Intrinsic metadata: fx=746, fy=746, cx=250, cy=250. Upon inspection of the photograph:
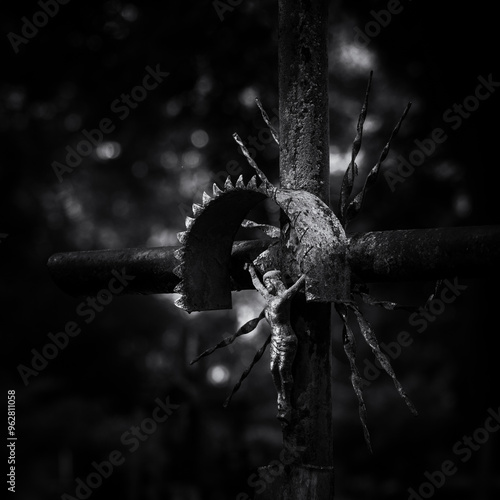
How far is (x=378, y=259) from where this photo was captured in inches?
82.4

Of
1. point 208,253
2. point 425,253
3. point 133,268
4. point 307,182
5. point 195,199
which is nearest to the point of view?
point 425,253

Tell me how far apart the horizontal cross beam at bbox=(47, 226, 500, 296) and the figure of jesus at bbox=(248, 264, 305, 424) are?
22cm

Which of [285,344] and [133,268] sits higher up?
[133,268]

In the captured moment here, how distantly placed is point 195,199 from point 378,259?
5356 mm

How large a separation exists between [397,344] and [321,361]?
17.4 ft

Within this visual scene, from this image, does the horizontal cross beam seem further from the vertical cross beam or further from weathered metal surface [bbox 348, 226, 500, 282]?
the vertical cross beam

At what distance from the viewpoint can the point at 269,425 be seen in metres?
7.90

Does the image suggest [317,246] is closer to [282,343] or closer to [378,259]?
[378,259]

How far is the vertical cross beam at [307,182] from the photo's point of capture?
7.02 feet

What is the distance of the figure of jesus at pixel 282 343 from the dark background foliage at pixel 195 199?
3.39 metres

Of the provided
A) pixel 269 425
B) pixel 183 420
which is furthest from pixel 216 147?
pixel 269 425

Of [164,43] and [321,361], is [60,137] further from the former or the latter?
[321,361]

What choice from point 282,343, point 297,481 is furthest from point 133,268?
point 297,481

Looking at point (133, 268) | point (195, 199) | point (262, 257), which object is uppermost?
point (195, 199)
